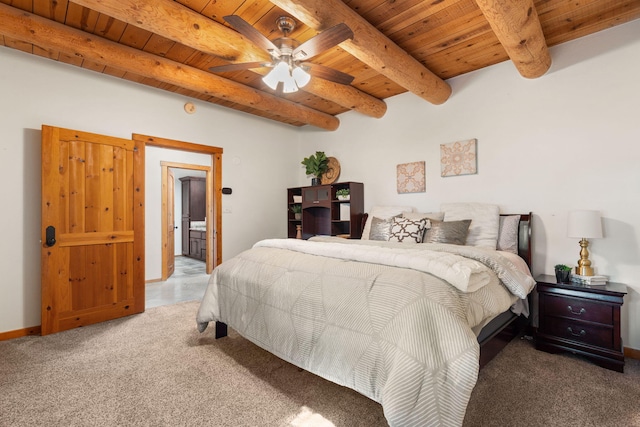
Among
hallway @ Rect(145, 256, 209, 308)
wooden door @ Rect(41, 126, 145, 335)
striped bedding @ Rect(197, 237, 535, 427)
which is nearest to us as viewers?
striped bedding @ Rect(197, 237, 535, 427)

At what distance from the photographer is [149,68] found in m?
2.94

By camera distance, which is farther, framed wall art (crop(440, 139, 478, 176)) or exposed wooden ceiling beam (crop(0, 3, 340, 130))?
framed wall art (crop(440, 139, 478, 176))

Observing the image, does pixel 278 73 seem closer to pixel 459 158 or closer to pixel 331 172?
pixel 459 158

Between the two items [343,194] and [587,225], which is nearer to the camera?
[587,225]

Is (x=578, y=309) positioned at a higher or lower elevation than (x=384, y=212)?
lower

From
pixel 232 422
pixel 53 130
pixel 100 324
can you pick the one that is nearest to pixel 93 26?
pixel 53 130

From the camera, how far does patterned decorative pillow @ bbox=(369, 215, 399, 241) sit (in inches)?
125

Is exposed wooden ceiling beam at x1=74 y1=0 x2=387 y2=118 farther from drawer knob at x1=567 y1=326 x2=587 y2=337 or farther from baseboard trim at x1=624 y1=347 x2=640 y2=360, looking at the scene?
baseboard trim at x1=624 y1=347 x2=640 y2=360

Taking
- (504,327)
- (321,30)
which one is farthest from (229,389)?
A: (321,30)

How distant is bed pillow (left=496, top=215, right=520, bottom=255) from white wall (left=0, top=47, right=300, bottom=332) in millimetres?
3192

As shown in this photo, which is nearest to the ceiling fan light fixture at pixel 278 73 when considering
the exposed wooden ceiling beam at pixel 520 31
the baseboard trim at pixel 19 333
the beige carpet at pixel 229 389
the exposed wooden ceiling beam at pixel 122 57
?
the exposed wooden ceiling beam at pixel 122 57

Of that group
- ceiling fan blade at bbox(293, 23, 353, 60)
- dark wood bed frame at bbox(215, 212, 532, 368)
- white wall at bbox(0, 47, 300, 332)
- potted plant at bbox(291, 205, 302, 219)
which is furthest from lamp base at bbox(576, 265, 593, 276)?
white wall at bbox(0, 47, 300, 332)

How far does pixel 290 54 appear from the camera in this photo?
7.56 ft

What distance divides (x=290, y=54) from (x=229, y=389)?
2316 millimetres
